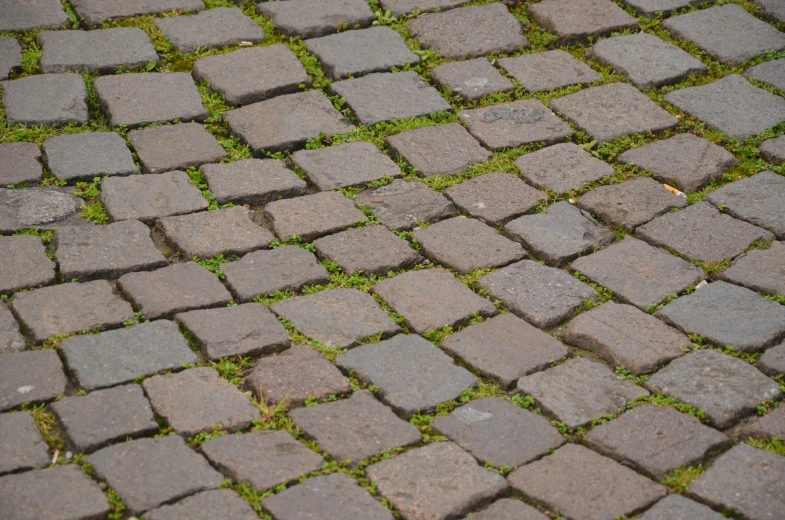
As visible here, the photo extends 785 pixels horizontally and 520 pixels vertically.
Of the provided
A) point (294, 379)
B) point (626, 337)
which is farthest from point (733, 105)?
point (294, 379)

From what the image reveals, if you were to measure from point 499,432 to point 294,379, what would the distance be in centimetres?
75

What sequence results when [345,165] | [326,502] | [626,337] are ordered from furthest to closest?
[345,165] → [626,337] → [326,502]

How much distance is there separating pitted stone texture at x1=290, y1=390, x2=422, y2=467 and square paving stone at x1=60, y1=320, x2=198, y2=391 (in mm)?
527

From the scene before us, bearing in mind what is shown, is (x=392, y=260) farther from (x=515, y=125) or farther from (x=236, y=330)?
(x=515, y=125)

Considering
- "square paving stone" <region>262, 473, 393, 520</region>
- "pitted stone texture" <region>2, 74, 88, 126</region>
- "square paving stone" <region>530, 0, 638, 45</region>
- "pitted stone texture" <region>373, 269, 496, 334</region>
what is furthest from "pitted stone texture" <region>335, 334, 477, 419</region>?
"square paving stone" <region>530, 0, 638, 45</region>

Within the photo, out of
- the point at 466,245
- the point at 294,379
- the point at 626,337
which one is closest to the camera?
the point at 294,379

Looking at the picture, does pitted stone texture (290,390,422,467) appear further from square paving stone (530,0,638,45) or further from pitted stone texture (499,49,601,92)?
square paving stone (530,0,638,45)

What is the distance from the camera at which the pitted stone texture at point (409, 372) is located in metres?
3.41

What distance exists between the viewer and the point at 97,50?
5039mm

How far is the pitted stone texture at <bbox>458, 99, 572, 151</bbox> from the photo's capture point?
4.81m

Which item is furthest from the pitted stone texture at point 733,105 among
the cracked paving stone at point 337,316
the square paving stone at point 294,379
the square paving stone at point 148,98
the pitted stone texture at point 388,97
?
the square paving stone at point 294,379

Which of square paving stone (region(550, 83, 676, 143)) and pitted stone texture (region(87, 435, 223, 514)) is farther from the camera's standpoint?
square paving stone (region(550, 83, 676, 143))

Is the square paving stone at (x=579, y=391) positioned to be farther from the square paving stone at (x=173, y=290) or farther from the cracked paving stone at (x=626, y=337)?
the square paving stone at (x=173, y=290)

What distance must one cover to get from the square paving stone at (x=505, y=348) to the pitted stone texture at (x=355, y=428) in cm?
43
